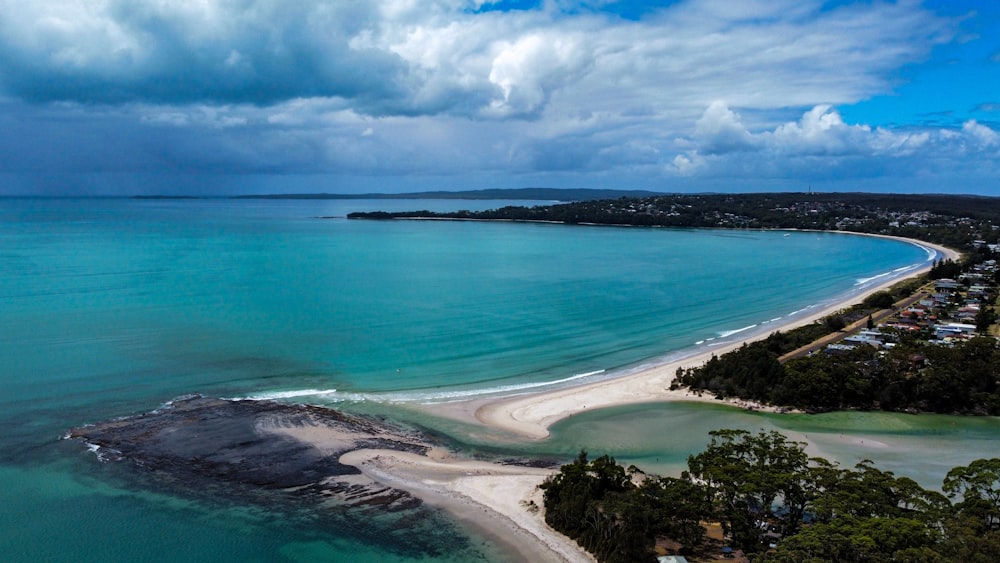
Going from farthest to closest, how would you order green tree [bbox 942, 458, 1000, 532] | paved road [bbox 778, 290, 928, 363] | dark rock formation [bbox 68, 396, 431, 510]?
paved road [bbox 778, 290, 928, 363], dark rock formation [bbox 68, 396, 431, 510], green tree [bbox 942, 458, 1000, 532]

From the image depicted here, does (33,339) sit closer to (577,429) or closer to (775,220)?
(577,429)

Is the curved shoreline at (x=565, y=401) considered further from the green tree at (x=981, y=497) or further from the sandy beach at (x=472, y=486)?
the green tree at (x=981, y=497)

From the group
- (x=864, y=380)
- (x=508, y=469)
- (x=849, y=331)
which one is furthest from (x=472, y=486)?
(x=849, y=331)

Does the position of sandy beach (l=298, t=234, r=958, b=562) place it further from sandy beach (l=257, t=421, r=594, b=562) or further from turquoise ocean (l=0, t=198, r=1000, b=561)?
turquoise ocean (l=0, t=198, r=1000, b=561)

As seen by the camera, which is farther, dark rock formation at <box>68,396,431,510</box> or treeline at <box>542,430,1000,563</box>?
dark rock formation at <box>68,396,431,510</box>

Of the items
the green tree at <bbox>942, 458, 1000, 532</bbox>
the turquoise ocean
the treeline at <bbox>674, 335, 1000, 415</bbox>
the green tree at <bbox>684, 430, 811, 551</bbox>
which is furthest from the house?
the green tree at <bbox>684, 430, 811, 551</bbox>

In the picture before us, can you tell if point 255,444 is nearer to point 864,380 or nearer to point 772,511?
point 772,511

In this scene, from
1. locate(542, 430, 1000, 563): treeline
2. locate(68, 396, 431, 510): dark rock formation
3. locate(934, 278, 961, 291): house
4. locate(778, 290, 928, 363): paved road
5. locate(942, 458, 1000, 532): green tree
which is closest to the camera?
locate(542, 430, 1000, 563): treeline

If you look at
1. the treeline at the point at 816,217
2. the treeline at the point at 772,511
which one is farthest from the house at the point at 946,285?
the treeline at the point at 816,217
